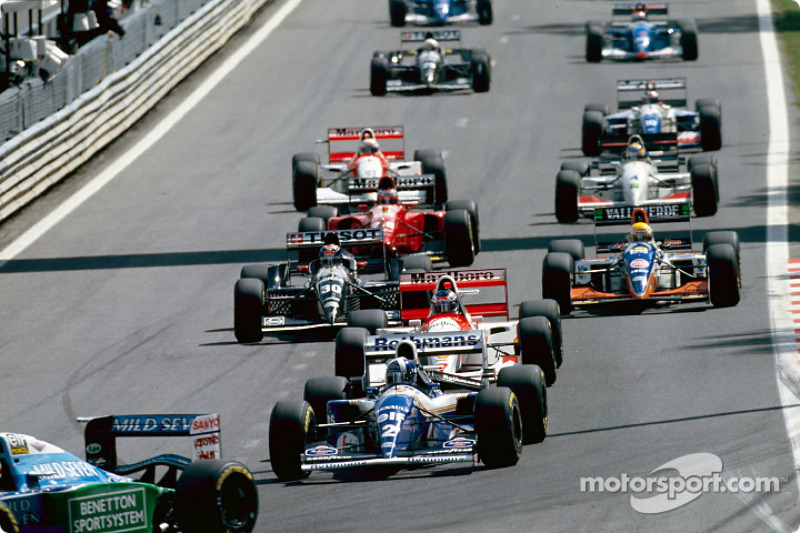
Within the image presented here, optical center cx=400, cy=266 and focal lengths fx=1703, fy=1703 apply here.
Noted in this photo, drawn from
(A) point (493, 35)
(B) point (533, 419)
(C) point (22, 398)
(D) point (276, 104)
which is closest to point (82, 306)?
(C) point (22, 398)

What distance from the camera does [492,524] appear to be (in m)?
14.2

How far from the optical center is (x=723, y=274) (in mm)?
22875

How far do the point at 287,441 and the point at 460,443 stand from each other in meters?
1.61

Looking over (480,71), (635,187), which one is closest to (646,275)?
(635,187)

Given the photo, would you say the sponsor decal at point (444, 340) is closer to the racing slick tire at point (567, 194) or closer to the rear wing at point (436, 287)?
the rear wing at point (436, 287)

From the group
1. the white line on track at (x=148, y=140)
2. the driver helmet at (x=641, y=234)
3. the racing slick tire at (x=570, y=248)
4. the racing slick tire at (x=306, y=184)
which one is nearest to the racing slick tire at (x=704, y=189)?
the racing slick tire at (x=570, y=248)

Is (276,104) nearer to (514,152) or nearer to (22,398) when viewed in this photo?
(514,152)

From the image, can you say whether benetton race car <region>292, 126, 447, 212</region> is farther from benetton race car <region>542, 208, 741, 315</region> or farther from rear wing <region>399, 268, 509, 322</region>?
rear wing <region>399, 268, 509, 322</region>

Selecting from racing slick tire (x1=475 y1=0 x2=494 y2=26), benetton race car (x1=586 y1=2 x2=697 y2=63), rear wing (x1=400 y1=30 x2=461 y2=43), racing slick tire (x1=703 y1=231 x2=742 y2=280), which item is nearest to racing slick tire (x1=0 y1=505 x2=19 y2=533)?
racing slick tire (x1=703 y1=231 x2=742 y2=280)

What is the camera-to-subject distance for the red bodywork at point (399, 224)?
26844 mm

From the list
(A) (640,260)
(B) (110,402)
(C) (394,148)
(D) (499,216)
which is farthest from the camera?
(C) (394,148)

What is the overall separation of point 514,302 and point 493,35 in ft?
87.3

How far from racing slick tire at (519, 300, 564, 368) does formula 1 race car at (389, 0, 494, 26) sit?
103 ft

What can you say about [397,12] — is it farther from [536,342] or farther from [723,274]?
[536,342]
